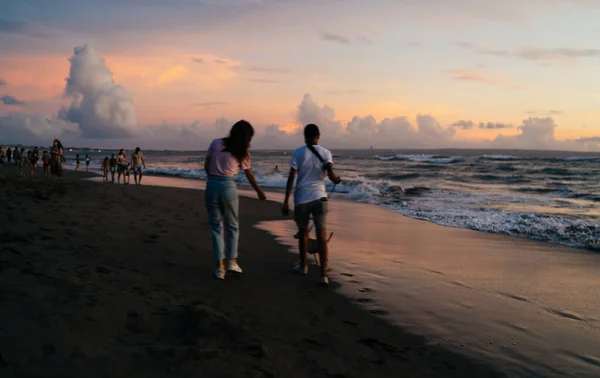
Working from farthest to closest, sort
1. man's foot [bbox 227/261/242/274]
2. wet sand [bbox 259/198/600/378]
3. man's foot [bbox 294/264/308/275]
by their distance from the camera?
man's foot [bbox 294/264/308/275] → man's foot [bbox 227/261/242/274] → wet sand [bbox 259/198/600/378]

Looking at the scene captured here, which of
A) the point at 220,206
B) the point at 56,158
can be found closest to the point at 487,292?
the point at 220,206

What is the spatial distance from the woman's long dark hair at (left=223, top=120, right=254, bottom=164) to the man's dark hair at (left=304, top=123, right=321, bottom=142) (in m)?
0.79

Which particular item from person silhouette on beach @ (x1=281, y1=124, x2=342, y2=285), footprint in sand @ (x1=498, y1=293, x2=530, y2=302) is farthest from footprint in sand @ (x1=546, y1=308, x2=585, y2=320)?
person silhouette on beach @ (x1=281, y1=124, x2=342, y2=285)

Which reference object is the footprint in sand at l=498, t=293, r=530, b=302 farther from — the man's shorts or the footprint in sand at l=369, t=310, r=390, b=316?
the man's shorts

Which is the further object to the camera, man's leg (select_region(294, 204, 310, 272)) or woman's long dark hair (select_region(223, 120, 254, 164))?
man's leg (select_region(294, 204, 310, 272))

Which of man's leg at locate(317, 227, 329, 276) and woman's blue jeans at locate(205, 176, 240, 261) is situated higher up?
woman's blue jeans at locate(205, 176, 240, 261)

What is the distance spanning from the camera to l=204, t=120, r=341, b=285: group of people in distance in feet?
16.8

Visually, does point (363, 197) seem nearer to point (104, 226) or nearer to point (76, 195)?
point (76, 195)

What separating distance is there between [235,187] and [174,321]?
2.02 m

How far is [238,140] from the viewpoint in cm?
512

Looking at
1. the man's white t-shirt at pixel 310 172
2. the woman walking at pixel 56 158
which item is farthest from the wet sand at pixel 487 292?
the woman walking at pixel 56 158

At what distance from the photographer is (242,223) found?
35.2 feet

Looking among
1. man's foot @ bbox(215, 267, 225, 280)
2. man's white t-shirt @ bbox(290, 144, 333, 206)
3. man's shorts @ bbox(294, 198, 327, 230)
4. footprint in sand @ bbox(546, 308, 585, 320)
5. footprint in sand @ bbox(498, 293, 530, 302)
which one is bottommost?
Result: footprint in sand @ bbox(546, 308, 585, 320)

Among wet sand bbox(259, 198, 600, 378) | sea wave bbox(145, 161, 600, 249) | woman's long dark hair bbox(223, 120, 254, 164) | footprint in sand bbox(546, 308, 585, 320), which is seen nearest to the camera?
wet sand bbox(259, 198, 600, 378)
